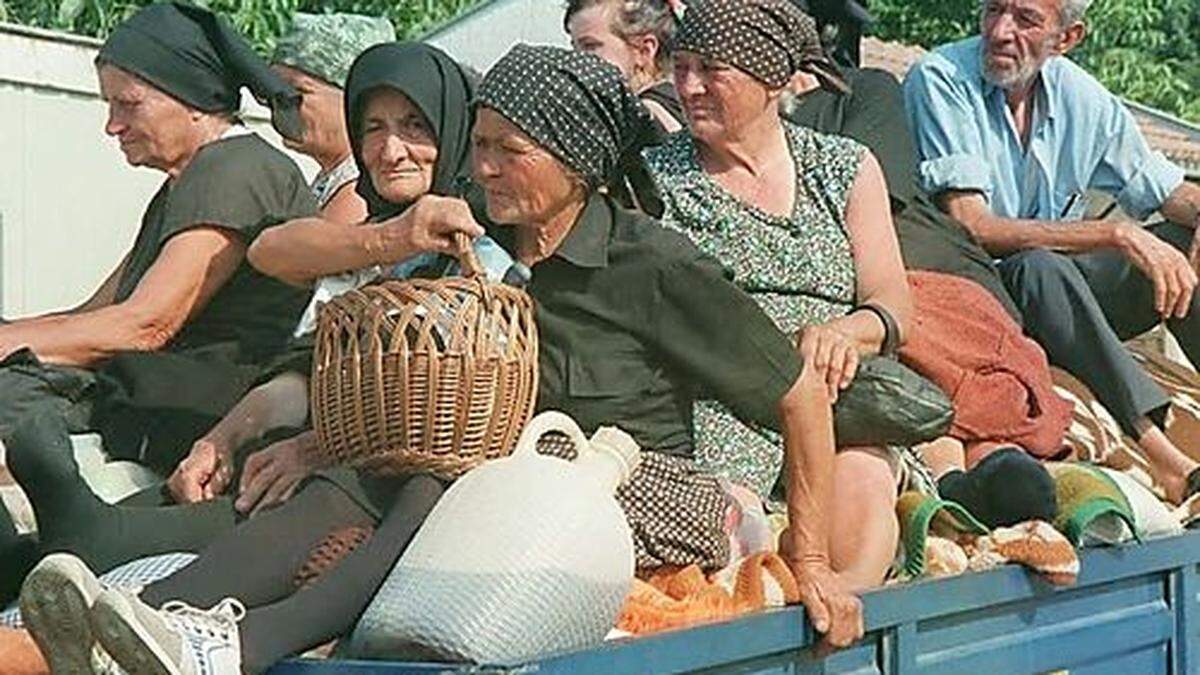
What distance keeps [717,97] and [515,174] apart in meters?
0.76

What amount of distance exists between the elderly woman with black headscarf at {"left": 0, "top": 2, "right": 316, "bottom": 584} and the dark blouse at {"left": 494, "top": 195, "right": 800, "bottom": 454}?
983 millimetres

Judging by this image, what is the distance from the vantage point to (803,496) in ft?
12.3

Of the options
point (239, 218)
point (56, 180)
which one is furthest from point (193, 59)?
point (56, 180)

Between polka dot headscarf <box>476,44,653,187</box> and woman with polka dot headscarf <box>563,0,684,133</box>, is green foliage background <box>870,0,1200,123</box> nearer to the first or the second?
woman with polka dot headscarf <box>563,0,684,133</box>

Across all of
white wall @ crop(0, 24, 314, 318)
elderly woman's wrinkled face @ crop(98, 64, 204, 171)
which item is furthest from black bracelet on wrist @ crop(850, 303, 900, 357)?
white wall @ crop(0, 24, 314, 318)

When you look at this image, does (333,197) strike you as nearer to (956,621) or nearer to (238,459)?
(238,459)

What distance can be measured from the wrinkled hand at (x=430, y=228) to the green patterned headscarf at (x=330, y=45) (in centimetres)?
136

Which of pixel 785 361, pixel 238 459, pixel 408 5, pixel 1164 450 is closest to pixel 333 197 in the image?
pixel 238 459

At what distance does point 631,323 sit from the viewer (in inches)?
151

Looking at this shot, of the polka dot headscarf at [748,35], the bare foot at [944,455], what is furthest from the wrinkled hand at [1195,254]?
the polka dot headscarf at [748,35]

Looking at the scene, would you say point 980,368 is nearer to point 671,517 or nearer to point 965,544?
point 965,544

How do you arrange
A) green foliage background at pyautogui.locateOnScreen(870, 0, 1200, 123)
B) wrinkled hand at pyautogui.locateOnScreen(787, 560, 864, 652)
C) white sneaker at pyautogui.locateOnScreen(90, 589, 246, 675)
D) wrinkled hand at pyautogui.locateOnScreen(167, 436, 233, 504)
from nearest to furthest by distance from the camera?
white sneaker at pyautogui.locateOnScreen(90, 589, 246, 675) < wrinkled hand at pyautogui.locateOnScreen(787, 560, 864, 652) < wrinkled hand at pyautogui.locateOnScreen(167, 436, 233, 504) < green foliage background at pyautogui.locateOnScreen(870, 0, 1200, 123)

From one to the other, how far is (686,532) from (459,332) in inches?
18.8

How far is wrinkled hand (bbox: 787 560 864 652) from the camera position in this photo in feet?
11.7
